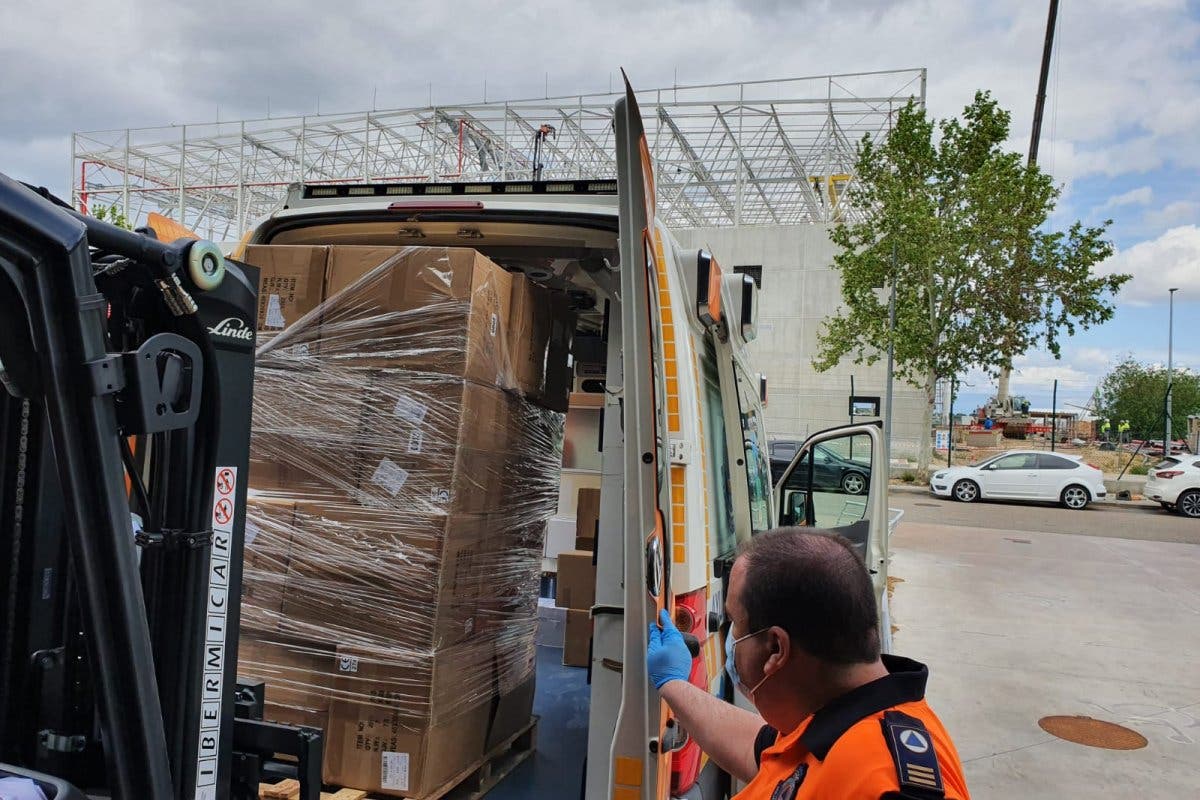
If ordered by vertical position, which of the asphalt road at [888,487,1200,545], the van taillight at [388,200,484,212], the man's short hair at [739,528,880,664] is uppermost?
the van taillight at [388,200,484,212]

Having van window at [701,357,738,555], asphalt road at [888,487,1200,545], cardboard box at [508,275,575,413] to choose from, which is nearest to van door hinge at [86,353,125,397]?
cardboard box at [508,275,575,413]

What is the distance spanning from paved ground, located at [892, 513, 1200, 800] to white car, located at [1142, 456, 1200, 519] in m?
3.82

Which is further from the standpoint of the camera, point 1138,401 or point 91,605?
point 1138,401

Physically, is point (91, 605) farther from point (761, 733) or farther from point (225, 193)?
point (225, 193)

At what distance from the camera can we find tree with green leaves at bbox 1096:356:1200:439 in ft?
142

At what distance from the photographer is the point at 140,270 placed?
1.46 m

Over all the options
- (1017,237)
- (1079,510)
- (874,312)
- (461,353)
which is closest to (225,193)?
(874,312)

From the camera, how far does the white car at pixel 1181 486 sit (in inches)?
714

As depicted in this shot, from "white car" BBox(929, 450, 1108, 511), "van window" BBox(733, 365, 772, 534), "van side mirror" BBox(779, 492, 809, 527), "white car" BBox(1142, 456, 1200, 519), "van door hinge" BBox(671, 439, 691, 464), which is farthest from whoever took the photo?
"white car" BBox(929, 450, 1108, 511)

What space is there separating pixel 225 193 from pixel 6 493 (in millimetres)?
43701

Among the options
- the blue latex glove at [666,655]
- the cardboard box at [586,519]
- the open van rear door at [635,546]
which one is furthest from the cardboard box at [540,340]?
the blue latex glove at [666,655]

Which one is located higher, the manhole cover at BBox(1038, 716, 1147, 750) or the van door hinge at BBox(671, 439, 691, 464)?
the van door hinge at BBox(671, 439, 691, 464)

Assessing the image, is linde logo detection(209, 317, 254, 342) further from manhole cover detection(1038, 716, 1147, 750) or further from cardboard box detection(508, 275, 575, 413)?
manhole cover detection(1038, 716, 1147, 750)

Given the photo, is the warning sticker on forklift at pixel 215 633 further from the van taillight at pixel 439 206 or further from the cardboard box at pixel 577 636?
the cardboard box at pixel 577 636
